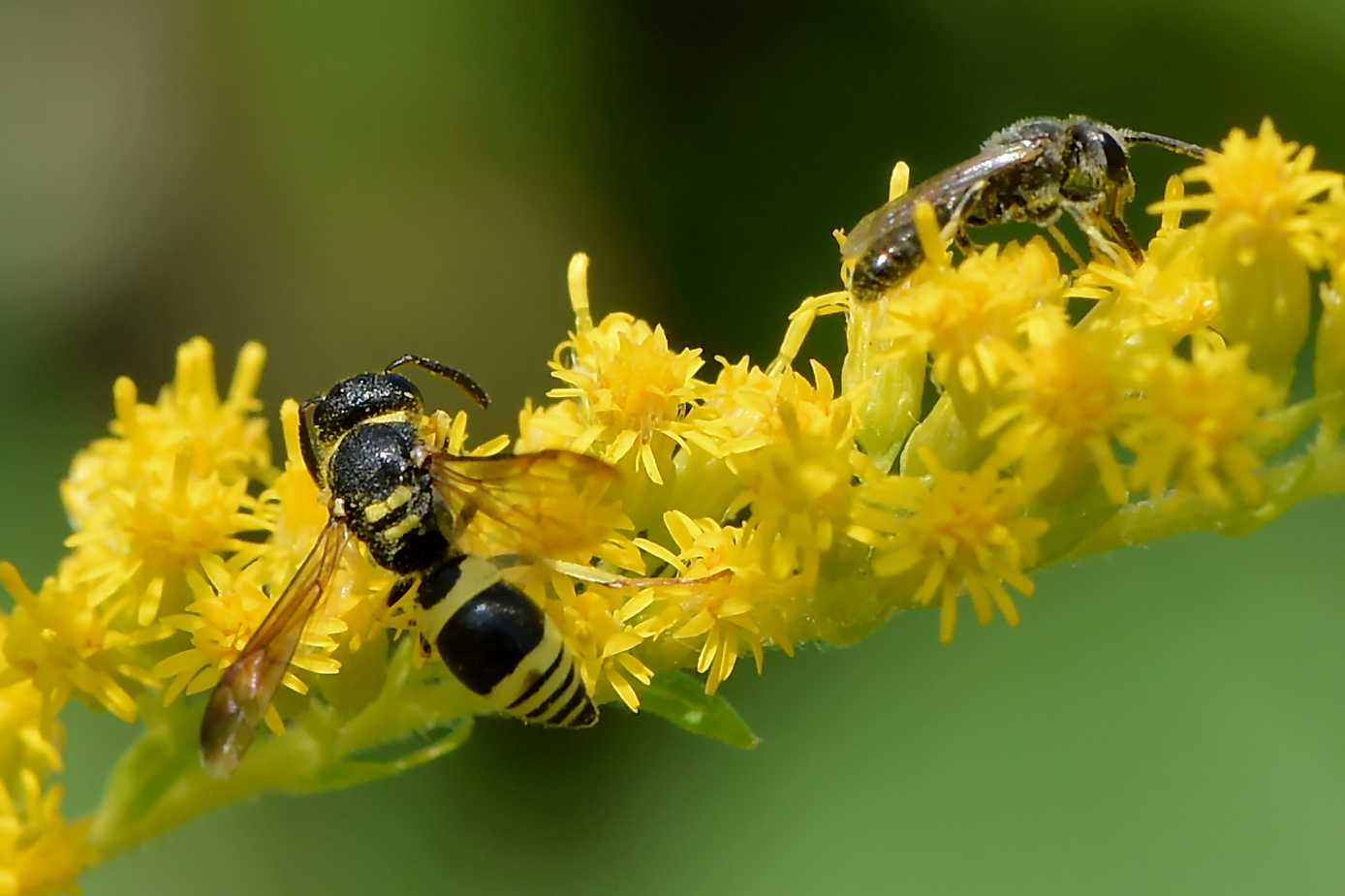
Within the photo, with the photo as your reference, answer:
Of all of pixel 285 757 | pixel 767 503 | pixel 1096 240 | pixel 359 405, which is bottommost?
pixel 285 757

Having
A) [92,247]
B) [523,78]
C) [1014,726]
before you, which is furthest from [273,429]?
[1014,726]

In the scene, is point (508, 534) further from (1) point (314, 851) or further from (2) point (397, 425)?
(1) point (314, 851)

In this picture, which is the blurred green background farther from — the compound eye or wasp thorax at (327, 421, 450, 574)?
the compound eye

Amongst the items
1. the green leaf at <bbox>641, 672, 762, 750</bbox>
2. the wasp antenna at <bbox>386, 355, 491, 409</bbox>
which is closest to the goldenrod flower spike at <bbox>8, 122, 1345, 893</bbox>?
the green leaf at <bbox>641, 672, 762, 750</bbox>

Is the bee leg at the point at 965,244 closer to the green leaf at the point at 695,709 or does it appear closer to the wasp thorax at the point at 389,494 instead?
the green leaf at the point at 695,709

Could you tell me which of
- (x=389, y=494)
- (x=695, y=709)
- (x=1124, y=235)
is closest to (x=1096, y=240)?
(x=1124, y=235)

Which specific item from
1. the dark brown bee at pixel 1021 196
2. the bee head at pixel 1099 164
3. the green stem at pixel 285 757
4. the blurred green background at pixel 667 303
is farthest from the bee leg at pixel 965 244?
the blurred green background at pixel 667 303

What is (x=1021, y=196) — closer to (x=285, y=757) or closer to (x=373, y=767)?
(x=373, y=767)
